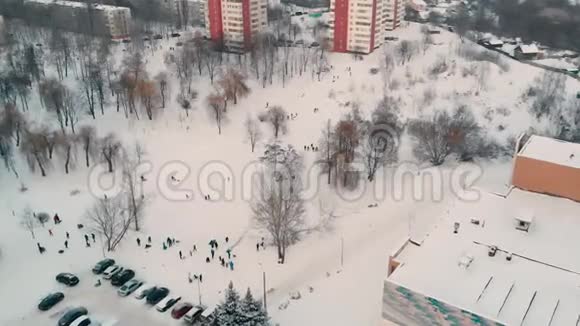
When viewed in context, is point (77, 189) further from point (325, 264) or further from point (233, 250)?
point (325, 264)

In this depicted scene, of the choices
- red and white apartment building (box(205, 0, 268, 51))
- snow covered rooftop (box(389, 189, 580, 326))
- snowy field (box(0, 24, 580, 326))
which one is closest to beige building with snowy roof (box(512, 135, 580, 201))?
snow covered rooftop (box(389, 189, 580, 326))

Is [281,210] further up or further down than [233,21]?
further down

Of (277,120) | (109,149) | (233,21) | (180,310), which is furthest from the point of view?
(233,21)

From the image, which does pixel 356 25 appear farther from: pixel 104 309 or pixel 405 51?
pixel 104 309

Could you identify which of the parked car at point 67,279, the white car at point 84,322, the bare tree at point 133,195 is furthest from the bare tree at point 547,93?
the white car at point 84,322

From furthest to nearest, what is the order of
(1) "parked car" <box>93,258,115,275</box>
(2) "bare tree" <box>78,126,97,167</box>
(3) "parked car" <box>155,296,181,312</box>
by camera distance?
(2) "bare tree" <box>78,126,97,167</box> → (1) "parked car" <box>93,258,115,275</box> → (3) "parked car" <box>155,296,181,312</box>

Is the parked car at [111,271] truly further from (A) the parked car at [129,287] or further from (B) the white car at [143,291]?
(B) the white car at [143,291]

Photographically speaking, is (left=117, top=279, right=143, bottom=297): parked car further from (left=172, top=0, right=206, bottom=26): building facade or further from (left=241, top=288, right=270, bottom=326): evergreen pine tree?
(left=172, top=0, right=206, bottom=26): building facade

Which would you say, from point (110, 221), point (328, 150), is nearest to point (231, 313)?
point (110, 221)
